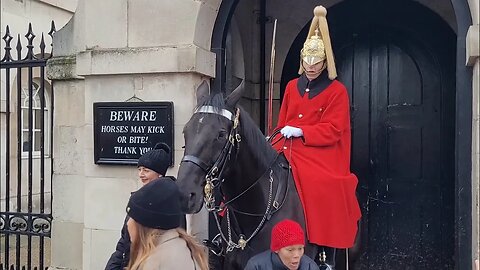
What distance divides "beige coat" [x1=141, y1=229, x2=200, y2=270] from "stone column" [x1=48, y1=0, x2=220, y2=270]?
8.71 ft

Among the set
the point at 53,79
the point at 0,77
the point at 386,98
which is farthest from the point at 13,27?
the point at 386,98

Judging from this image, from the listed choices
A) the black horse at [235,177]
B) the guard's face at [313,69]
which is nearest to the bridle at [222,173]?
the black horse at [235,177]

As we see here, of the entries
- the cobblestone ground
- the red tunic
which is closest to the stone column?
the red tunic

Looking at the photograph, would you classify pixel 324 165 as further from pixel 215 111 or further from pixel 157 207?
pixel 157 207

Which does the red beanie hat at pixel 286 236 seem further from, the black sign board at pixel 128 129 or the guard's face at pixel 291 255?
the black sign board at pixel 128 129

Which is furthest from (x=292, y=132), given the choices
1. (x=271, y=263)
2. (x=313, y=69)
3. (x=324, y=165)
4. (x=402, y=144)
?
(x=402, y=144)

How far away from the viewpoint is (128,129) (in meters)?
5.20

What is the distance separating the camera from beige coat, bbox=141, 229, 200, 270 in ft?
7.36

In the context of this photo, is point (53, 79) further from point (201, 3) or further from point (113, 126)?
point (201, 3)

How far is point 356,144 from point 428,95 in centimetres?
106

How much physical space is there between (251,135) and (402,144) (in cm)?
369

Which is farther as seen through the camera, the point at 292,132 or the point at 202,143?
the point at 292,132

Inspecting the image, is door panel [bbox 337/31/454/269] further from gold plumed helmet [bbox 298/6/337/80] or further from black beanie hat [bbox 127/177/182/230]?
black beanie hat [bbox 127/177/182/230]

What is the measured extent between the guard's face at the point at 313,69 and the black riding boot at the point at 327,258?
1.33 meters
